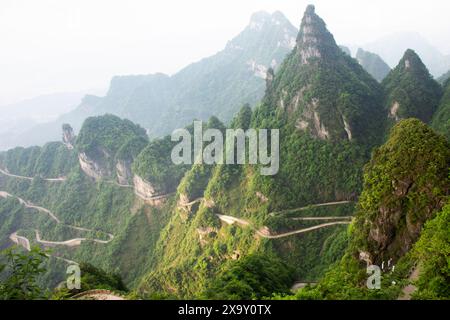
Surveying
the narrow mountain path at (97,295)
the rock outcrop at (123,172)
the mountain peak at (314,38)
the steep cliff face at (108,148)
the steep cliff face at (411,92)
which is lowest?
the narrow mountain path at (97,295)

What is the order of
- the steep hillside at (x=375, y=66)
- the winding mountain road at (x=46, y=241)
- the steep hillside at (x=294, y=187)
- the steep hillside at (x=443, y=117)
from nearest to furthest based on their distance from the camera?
1. the steep hillside at (x=443, y=117)
2. the steep hillside at (x=294, y=187)
3. the winding mountain road at (x=46, y=241)
4. the steep hillside at (x=375, y=66)

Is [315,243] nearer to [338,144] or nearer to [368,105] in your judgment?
[338,144]

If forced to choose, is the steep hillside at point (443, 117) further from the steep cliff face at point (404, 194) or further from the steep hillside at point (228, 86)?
the steep hillside at point (228, 86)

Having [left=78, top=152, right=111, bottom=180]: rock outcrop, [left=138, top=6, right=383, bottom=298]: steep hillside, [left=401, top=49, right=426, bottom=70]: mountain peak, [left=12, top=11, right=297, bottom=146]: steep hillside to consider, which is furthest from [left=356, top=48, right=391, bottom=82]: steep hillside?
[left=78, top=152, right=111, bottom=180]: rock outcrop

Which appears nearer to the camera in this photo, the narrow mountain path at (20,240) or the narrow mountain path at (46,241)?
the narrow mountain path at (46,241)

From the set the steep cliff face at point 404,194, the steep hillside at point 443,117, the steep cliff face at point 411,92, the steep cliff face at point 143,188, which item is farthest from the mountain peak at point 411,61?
the steep cliff face at point 143,188

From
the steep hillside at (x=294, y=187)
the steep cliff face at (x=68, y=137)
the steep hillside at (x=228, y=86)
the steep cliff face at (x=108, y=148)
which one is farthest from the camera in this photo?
the steep hillside at (x=228, y=86)

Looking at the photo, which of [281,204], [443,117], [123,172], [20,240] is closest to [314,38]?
[443,117]

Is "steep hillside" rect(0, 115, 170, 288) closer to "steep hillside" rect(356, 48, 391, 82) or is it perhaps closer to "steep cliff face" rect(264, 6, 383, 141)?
"steep cliff face" rect(264, 6, 383, 141)

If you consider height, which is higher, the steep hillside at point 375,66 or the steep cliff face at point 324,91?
the steep hillside at point 375,66
